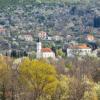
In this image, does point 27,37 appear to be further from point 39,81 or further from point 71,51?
point 39,81

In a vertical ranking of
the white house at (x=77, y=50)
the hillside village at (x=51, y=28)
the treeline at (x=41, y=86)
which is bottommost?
the hillside village at (x=51, y=28)

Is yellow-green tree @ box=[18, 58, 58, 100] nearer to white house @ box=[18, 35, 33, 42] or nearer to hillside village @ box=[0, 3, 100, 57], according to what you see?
hillside village @ box=[0, 3, 100, 57]

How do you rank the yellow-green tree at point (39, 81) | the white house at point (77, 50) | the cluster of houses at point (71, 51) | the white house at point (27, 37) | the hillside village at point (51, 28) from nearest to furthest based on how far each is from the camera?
the yellow-green tree at point (39, 81), the cluster of houses at point (71, 51), the white house at point (77, 50), the hillside village at point (51, 28), the white house at point (27, 37)

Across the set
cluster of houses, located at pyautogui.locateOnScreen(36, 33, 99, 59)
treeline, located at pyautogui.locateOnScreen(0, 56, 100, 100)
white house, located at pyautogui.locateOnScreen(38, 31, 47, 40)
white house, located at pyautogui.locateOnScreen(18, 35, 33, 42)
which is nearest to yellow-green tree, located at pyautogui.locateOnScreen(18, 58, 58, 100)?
treeline, located at pyautogui.locateOnScreen(0, 56, 100, 100)

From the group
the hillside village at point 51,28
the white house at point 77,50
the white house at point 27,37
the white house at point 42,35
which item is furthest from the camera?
the white house at point 42,35

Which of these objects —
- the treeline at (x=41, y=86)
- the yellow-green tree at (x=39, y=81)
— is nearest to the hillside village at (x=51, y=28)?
the treeline at (x=41, y=86)

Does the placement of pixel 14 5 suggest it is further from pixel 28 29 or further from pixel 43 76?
pixel 43 76

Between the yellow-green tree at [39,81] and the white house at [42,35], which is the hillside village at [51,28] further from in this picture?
the yellow-green tree at [39,81]

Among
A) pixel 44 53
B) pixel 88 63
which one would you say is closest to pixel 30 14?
pixel 44 53

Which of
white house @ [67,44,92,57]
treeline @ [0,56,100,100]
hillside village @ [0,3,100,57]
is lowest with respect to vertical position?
hillside village @ [0,3,100,57]

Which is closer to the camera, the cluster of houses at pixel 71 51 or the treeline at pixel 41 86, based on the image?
the treeline at pixel 41 86
